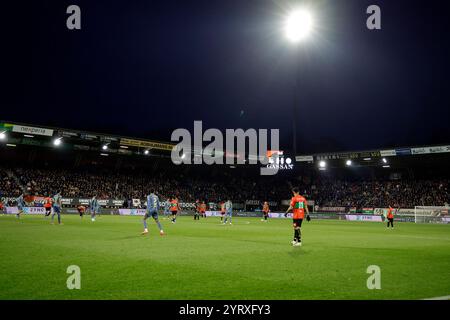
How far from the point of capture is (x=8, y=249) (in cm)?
1421

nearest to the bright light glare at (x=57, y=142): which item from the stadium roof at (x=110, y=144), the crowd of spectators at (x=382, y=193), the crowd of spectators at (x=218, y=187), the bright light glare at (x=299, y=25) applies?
the stadium roof at (x=110, y=144)

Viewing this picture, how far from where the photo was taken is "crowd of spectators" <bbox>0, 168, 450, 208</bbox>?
2542 inches

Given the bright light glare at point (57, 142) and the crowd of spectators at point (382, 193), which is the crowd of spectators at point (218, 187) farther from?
the bright light glare at point (57, 142)

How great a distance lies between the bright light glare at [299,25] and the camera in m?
37.7

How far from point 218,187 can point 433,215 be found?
41.5m

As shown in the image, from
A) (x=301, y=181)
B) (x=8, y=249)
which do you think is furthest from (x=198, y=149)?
(x=8, y=249)

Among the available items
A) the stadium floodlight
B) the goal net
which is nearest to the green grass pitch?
the goal net

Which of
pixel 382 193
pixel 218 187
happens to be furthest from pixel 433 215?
pixel 218 187

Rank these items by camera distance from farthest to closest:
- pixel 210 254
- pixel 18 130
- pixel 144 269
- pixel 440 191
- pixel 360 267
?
pixel 440 191
pixel 18 130
pixel 210 254
pixel 360 267
pixel 144 269

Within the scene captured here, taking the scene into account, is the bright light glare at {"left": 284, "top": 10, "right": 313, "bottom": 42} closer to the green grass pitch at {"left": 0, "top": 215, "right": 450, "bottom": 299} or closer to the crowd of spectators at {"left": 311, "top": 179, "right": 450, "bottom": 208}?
the green grass pitch at {"left": 0, "top": 215, "right": 450, "bottom": 299}

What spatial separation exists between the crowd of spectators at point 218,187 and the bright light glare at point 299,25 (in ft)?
136
